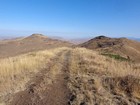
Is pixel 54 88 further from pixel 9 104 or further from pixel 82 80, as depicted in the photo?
pixel 9 104

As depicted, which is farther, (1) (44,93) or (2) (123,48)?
(2) (123,48)

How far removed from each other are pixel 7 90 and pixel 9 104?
65.5 inches

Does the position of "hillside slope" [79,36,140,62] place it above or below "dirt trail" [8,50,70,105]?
below

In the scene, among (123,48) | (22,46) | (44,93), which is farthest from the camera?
(22,46)

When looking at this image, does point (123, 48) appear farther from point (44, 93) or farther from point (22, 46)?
point (22, 46)

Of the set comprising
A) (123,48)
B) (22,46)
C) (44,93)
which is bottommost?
(22,46)

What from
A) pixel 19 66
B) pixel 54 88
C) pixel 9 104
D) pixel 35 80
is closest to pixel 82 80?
pixel 54 88

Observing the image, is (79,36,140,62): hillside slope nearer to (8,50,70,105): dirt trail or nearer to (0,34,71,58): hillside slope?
(0,34,71,58): hillside slope

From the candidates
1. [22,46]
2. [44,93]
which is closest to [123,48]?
[44,93]

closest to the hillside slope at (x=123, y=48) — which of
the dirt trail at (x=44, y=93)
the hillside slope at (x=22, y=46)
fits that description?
the hillside slope at (x=22, y=46)

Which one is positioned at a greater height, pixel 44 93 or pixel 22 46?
pixel 44 93

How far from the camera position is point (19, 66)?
1427cm

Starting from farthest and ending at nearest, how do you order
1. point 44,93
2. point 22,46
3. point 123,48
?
point 22,46
point 123,48
point 44,93

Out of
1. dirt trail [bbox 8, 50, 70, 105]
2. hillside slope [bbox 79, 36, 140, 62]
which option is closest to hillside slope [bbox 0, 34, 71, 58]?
hillside slope [bbox 79, 36, 140, 62]
